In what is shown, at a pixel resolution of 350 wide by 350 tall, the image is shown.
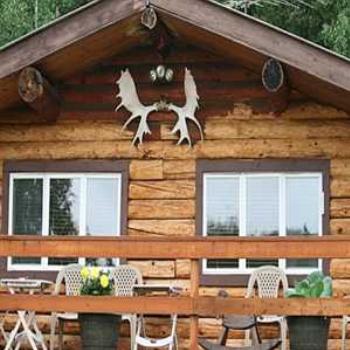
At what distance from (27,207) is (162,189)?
1351mm

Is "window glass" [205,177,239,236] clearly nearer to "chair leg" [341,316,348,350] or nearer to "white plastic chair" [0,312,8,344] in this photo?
"chair leg" [341,316,348,350]

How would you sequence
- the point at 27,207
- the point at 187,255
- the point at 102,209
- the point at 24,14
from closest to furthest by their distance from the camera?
the point at 187,255 < the point at 102,209 < the point at 27,207 < the point at 24,14

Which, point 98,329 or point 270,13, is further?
point 270,13

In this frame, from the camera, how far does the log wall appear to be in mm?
8695

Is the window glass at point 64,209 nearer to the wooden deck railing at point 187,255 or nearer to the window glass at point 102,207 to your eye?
the window glass at point 102,207

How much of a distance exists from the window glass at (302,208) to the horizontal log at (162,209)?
918mm


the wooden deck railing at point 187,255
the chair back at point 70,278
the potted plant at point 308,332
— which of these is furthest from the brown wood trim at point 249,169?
the wooden deck railing at point 187,255

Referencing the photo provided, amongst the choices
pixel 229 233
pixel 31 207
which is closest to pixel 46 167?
pixel 31 207

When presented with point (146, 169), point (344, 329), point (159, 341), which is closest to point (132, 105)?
point (146, 169)

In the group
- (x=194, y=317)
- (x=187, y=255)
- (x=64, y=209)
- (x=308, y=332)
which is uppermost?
(x=64, y=209)

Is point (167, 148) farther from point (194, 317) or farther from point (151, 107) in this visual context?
point (194, 317)

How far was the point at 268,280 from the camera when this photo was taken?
336 inches

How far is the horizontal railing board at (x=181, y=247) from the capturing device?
6371 mm

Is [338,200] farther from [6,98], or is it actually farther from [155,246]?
[6,98]
